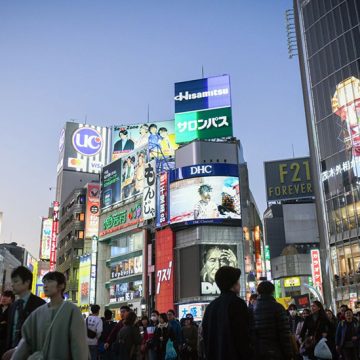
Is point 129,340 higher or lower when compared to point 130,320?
lower

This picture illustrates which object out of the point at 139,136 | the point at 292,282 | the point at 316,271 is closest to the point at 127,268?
the point at 316,271

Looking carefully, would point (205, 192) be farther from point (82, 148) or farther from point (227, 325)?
point (82, 148)

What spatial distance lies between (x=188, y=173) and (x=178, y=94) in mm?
13349

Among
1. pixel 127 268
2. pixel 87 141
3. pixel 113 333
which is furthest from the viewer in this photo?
pixel 87 141

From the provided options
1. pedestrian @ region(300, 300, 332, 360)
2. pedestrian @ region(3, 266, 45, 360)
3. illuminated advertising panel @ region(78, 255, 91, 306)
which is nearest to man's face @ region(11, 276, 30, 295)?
pedestrian @ region(3, 266, 45, 360)

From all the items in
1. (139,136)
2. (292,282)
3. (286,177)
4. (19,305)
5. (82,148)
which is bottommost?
(19,305)

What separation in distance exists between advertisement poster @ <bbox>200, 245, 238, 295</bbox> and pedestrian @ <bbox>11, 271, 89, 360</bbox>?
41612 mm

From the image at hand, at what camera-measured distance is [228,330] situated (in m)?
4.69

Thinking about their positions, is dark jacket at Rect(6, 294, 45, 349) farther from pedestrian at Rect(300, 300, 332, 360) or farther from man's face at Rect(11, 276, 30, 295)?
pedestrian at Rect(300, 300, 332, 360)

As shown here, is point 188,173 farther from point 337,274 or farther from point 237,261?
point 337,274

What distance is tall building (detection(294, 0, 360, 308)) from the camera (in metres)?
41.7

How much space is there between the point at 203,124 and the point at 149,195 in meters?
10.4

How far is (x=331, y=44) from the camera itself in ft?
153

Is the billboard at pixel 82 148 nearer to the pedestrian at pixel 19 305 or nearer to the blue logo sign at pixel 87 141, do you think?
the blue logo sign at pixel 87 141
